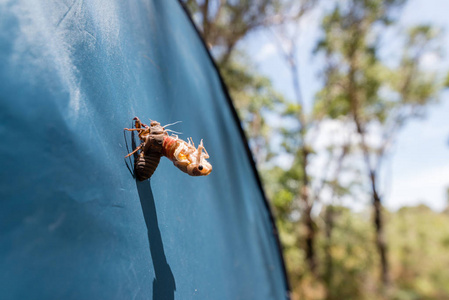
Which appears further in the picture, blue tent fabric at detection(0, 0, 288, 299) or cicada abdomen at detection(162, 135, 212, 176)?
cicada abdomen at detection(162, 135, 212, 176)

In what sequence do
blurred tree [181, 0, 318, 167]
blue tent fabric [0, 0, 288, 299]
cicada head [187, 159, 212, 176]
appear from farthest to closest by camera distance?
1. blurred tree [181, 0, 318, 167]
2. cicada head [187, 159, 212, 176]
3. blue tent fabric [0, 0, 288, 299]

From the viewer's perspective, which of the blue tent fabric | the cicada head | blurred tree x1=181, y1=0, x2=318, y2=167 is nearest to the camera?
the blue tent fabric

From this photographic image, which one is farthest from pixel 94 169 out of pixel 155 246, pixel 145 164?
pixel 155 246

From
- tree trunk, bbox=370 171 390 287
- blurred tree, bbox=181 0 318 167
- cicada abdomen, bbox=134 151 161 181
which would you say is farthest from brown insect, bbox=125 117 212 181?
tree trunk, bbox=370 171 390 287

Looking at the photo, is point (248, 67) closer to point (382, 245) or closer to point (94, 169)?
point (382, 245)

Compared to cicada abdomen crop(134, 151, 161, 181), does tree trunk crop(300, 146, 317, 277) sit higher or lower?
lower

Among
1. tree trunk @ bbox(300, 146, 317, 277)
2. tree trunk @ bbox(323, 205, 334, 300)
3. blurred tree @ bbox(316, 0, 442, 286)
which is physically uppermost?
blurred tree @ bbox(316, 0, 442, 286)

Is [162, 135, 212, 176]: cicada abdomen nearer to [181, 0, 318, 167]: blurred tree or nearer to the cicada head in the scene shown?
the cicada head
